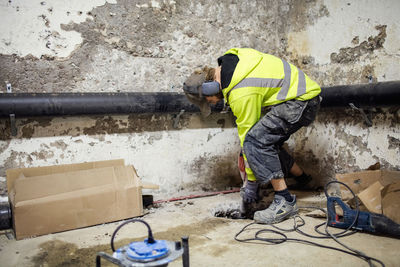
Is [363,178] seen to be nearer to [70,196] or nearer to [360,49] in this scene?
[360,49]

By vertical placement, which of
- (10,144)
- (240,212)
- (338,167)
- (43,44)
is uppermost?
(43,44)

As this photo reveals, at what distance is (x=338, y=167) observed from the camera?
259cm

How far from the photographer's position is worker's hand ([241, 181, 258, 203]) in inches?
82.0

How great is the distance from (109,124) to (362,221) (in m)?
1.78

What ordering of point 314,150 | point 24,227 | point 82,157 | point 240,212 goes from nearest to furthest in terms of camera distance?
point 24,227 < point 240,212 < point 82,157 < point 314,150

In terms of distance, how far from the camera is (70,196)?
6.23ft

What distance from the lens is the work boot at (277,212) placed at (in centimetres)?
194

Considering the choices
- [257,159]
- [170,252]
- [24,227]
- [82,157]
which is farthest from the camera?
[82,157]

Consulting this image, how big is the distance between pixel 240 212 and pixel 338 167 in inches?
39.8

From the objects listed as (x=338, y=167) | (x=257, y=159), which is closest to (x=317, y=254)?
(x=257, y=159)

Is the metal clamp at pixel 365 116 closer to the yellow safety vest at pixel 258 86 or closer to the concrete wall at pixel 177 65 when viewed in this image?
the concrete wall at pixel 177 65

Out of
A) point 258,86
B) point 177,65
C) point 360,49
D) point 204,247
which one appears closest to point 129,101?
point 177,65

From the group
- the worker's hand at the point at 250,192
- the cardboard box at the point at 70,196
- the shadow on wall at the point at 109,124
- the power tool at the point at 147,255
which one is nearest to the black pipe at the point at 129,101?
the shadow on wall at the point at 109,124

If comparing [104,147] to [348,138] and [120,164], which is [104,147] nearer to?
[120,164]
